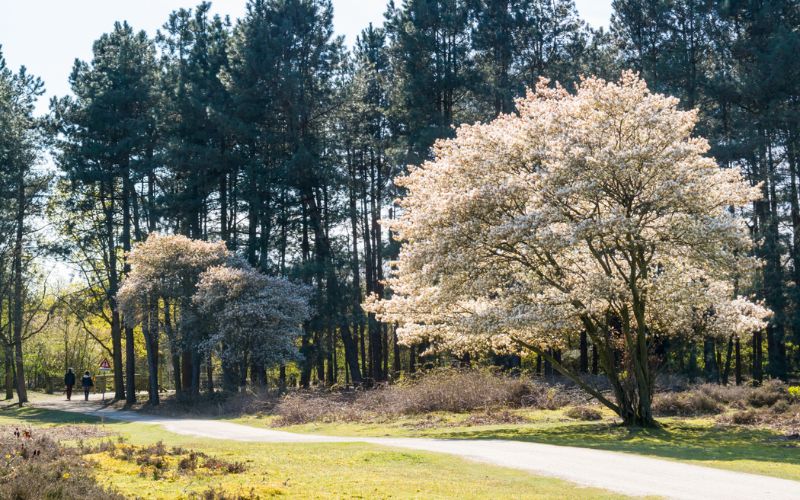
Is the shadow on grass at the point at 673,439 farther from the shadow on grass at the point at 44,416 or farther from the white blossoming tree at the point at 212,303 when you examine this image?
the shadow on grass at the point at 44,416

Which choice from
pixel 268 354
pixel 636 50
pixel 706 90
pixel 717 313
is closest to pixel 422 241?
pixel 717 313

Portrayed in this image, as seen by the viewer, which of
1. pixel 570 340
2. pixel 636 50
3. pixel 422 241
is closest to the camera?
pixel 422 241

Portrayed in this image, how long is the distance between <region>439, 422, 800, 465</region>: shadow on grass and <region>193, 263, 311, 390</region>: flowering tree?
48.0ft

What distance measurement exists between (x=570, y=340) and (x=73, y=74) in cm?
3576

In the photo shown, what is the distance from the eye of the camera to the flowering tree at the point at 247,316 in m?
33.6

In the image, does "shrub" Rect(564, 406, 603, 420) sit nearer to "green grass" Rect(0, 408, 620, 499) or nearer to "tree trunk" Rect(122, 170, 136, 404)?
"green grass" Rect(0, 408, 620, 499)

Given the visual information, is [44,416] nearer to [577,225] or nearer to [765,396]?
[577,225]

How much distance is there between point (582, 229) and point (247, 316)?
17.9 meters

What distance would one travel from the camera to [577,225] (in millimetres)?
20109

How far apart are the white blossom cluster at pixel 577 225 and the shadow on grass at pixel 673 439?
108 inches

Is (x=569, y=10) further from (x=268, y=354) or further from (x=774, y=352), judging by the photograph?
(x=268, y=354)

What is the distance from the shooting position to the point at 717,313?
23047 mm

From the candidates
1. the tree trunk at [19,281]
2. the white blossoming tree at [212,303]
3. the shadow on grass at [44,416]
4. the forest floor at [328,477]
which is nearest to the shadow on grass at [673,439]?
the forest floor at [328,477]

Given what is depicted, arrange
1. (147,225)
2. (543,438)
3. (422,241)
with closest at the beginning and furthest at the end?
1. (543,438)
2. (422,241)
3. (147,225)
